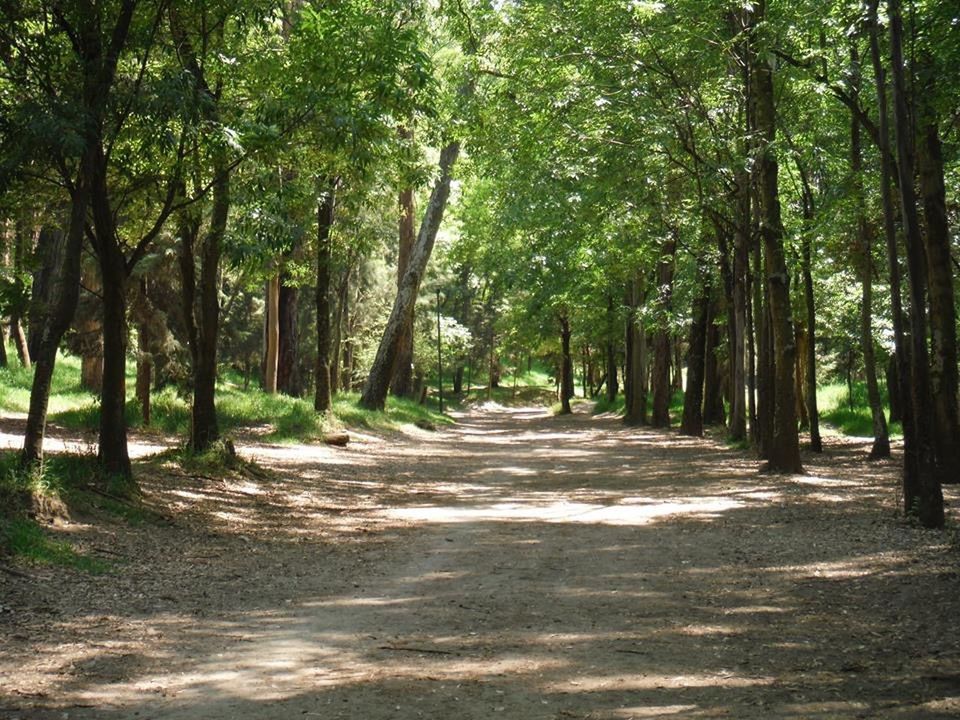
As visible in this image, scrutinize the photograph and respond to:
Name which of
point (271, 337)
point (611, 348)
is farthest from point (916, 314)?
point (611, 348)

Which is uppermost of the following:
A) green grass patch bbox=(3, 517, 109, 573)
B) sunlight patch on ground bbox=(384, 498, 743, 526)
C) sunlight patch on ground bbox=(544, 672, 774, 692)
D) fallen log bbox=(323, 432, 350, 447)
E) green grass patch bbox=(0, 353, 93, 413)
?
green grass patch bbox=(0, 353, 93, 413)

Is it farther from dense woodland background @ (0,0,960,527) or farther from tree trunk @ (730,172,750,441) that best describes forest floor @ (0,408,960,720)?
tree trunk @ (730,172,750,441)

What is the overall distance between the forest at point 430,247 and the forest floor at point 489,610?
0.23ft

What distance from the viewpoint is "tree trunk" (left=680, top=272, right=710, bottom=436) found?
29406 millimetres

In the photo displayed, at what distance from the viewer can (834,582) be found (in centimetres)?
862

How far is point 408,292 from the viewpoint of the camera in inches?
1252

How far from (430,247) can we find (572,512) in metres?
18.8

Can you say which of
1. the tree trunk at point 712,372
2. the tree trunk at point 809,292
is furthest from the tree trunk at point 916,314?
the tree trunk at point 712,372

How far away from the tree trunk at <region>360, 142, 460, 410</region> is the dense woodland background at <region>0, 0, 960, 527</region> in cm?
10

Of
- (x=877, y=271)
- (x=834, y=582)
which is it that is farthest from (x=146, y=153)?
(x=877, y=271)

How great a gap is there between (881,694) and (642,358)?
30216 millimetres

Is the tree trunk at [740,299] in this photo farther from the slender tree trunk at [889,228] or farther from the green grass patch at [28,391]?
the green grass patch at [28,391]

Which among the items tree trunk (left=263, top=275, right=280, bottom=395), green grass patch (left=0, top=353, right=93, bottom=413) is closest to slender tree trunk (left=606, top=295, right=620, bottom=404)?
tree trunk (left=263, top=275, right=280, bottom=395)

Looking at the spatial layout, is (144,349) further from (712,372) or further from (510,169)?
(712,372)
